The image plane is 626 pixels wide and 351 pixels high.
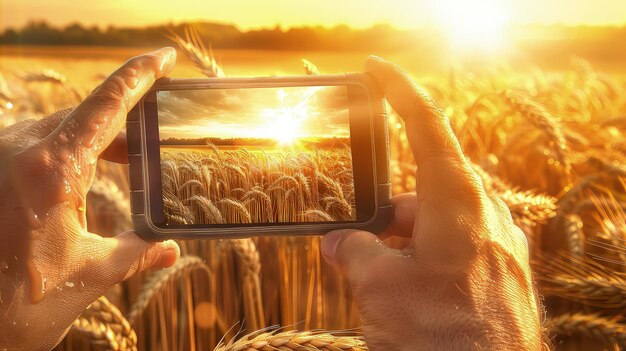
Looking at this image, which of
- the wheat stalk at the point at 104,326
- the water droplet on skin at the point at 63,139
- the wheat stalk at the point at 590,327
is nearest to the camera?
the water droplet on skin at the point at 63,139

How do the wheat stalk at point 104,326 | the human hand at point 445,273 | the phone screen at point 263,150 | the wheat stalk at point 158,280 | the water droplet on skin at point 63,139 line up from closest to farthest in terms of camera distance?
the human hand at point 445,273, the water droplet on skin at point 63,139, the phone screen at point 263,150, the wheat stalk at point 104,326, the wheat stalk at point 158,280

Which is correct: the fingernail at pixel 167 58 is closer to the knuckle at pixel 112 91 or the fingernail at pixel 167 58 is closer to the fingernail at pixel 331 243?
the knuckle at pixel 112 91

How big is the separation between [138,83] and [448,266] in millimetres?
547

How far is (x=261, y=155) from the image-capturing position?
1062mm

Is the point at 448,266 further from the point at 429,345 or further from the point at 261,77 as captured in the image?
the point at 261,77

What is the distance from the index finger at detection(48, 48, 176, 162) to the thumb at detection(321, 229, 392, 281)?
381 mm

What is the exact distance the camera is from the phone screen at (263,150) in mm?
1065

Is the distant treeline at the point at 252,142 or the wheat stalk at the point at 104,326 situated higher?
the distant treeline at the point at 252,142

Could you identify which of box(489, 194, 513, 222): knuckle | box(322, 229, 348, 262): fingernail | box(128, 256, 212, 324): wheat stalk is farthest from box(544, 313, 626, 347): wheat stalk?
box(128, 256, 212, 324): wheat stalk

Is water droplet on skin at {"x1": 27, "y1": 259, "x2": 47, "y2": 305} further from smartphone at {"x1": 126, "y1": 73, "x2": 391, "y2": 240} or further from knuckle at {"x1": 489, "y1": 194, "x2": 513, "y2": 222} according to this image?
knuckle at {"x1": 489, "y1": 194, "x2": 513, "y2": 222}

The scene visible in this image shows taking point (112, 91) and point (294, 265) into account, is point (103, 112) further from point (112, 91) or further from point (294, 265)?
point (294, 265)

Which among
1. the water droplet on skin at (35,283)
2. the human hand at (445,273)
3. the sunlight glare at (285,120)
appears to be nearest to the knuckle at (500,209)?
the human hand at (445,273)

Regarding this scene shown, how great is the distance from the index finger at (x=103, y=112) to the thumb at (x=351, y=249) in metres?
0.38

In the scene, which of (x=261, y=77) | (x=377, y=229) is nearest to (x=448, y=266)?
(x=377, y=229)
